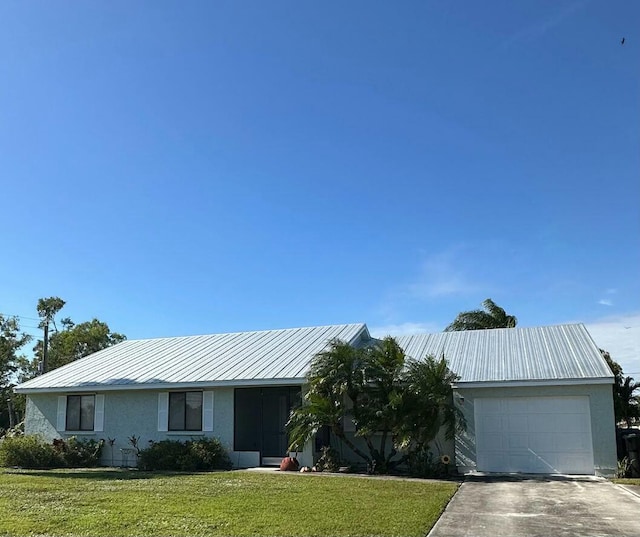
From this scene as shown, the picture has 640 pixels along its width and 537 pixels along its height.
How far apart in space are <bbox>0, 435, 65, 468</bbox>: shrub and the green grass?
160 inches

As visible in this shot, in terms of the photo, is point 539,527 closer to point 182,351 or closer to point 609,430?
point 609,430

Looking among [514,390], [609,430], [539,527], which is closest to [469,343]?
[514,390]

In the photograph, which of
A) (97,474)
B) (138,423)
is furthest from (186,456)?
(138,423)

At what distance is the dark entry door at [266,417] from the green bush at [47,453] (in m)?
5.02

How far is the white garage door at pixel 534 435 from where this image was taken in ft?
55.5

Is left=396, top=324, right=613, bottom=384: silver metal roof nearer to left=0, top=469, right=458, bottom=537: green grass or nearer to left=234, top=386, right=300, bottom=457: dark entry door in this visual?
left=0, top=469, right=458, bottom=537: green grass

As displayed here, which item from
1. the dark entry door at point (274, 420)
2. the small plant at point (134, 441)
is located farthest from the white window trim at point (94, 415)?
the dark entry door at point (274, 420)

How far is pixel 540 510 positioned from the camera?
425 inches

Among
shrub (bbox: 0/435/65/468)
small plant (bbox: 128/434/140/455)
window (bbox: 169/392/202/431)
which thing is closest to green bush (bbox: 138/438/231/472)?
window (bbox: 169/392/202/431)

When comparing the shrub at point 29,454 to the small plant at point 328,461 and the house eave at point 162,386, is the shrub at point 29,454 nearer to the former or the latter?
the house eave at point 162,386

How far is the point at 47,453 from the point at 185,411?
173 inches

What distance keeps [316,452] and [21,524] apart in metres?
10.9

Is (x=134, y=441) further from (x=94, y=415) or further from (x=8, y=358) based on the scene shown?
(x=8, y=358)

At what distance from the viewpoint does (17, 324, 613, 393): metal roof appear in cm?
1817
